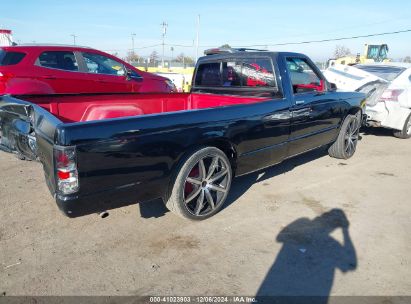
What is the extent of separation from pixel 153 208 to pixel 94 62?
15.5ft

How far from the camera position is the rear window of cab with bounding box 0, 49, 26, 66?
6.15 m

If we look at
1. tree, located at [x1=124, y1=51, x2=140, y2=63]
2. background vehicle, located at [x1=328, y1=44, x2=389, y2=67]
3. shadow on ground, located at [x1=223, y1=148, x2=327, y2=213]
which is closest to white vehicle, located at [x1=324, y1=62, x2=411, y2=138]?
shadow on ground, located at [x1=223, y1=148, x2=327, y2=213]

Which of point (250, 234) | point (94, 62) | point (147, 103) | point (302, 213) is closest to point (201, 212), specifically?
point (250, 234)

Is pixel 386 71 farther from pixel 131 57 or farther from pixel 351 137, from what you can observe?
pixel 131 57

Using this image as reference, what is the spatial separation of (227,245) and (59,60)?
551 cm

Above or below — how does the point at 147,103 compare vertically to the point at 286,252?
above

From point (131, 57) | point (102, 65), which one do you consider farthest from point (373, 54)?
point (131, 57)

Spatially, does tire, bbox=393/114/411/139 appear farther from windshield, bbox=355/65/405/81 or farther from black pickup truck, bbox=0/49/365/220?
black pickup truck, bbox=0/49/365/220

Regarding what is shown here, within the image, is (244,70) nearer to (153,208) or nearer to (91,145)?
(153,208)

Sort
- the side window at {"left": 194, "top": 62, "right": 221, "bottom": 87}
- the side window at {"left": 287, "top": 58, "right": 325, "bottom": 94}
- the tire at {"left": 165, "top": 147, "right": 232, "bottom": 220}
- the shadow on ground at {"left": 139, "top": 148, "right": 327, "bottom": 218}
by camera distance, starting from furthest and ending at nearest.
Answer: the side window at {"left": 194, "top": 62, "right": 221, "bottom": 87} → the side window at {"left": 287, "top": 58, "right": 325, "bottom": 94} → the shadow on ground at {"left": 139, "top": 148, "right": 327, "bottom": 218} → the tire at {"left": 165, "top": 147, "right": 232, "bottom": 220}

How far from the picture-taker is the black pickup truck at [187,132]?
2586 mm

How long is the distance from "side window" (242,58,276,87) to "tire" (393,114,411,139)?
15.5 feet

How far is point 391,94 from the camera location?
701cm

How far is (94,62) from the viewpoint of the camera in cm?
733
